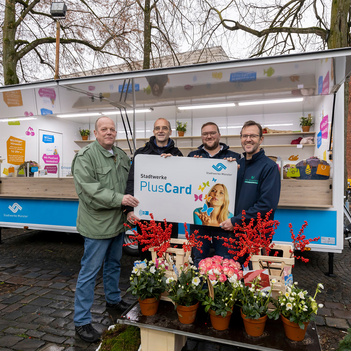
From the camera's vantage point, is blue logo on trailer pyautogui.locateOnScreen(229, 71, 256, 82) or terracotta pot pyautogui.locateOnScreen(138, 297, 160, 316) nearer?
terracotta pot pyautogui.locateOnScreen(138, 297, 160, 316)

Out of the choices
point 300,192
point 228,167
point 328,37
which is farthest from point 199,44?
point 228,167

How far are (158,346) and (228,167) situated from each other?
1.42 metres

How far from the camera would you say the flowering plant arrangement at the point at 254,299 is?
63.1 inches

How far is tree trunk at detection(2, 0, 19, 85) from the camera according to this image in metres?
6.98

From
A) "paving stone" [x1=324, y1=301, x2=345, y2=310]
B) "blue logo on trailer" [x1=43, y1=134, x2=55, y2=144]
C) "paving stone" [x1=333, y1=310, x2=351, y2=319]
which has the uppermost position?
"blue logo on trailer" [x1=43, y1=134, x2=55, y2=144]

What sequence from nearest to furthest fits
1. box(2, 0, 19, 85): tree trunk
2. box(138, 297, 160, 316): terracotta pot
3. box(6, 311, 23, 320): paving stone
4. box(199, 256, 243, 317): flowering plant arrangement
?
box(199, 256, 243, 317): flowering plant arrangement
box(138, 297, 160, 316): terracotta pot
box(6, 311, 23, 320): paving stone
box(2, 0, 19, 85): tree trunk

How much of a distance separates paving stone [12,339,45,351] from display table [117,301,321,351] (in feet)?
3.43

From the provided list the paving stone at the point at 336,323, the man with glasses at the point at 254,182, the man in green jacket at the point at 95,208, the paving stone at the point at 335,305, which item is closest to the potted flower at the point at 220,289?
the man with glasses at the point at 254,182

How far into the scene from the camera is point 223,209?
2.33 metres

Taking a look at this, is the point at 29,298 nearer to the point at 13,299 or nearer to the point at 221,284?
the point at 13,299

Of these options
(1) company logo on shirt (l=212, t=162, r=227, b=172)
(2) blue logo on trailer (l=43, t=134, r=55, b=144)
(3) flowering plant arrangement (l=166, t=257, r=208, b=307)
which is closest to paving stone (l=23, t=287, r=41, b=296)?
(3) flowering plant arrangement (l=166, t=257, r=208, b=307)

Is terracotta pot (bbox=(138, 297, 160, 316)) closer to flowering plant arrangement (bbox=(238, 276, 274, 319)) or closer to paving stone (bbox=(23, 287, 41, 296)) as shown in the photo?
flowering plant arrangement (bbox=(238, 276, 274, 319))

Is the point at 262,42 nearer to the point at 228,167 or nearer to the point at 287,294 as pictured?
the point at 228,167

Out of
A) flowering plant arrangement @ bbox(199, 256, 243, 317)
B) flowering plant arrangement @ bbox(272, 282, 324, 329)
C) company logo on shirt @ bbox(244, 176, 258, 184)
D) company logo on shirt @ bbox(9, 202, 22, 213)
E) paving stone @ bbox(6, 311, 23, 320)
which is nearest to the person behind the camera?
flowering plant arrangement @ bbox(272, 282, 324, 329)
